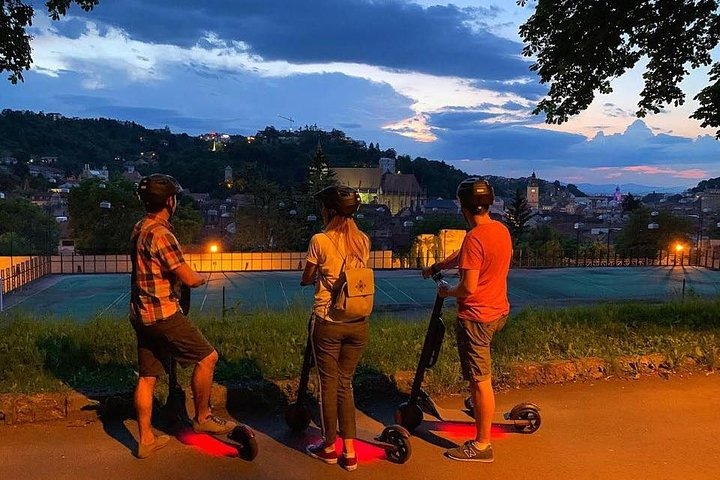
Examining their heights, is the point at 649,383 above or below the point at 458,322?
below

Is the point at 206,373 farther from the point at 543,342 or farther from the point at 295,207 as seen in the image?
the point at 295,207

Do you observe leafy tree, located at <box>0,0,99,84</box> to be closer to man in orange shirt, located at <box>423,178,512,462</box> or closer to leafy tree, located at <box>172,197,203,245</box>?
man in orange shirt, located at <box>423,178,512,462</box>

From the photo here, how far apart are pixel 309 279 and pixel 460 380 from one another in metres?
2.27

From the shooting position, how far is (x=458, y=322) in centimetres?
389

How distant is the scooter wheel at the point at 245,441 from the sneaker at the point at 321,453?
0.36m

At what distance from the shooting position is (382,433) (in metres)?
4.05

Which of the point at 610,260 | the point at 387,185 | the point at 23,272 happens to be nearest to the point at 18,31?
the point at 23,272

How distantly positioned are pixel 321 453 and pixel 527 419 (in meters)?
1.55

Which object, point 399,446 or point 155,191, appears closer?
point 155,191

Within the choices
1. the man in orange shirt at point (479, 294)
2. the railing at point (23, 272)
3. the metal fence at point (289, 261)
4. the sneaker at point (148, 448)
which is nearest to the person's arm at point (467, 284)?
the man in orange shirt at point (479, 294)

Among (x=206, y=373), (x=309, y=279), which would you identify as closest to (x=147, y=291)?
(x=206, y=373)

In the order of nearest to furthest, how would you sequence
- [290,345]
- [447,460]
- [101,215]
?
[447,460]
[290,345]
[101,215]

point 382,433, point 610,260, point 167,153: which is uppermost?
point 167,153

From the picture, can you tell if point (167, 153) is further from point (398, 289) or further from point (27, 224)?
point (398, 289)
